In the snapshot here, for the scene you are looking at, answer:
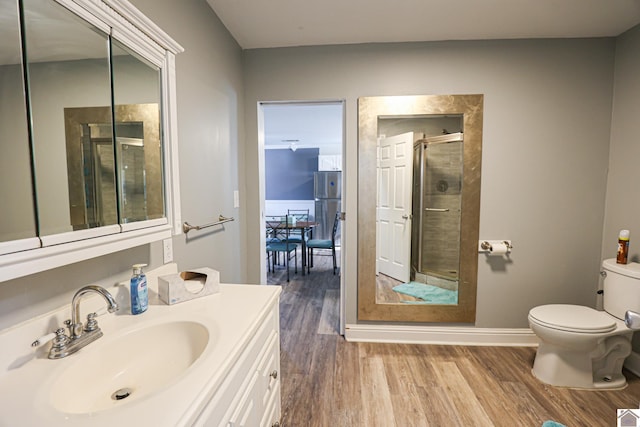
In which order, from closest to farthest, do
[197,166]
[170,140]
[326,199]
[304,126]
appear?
[170,140] → [197,166] → [304,126] → [326,199]

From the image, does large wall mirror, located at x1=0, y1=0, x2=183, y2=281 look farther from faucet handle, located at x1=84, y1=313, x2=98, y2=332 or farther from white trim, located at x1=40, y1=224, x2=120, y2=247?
faucet handle, located at x1=84, y1=313, x2=98, y2=332

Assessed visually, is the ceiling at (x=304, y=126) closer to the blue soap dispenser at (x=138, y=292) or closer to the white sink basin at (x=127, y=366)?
the blue soap dispenser at (x=138, y=292)

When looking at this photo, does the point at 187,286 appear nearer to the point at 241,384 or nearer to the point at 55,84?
the point at 241,384

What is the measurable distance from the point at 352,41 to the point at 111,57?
1.75m

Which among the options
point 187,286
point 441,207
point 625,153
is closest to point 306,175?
point 441,207

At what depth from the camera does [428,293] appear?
240cm

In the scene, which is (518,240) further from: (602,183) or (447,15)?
(447,15)

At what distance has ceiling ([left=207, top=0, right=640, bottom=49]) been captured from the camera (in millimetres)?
1770

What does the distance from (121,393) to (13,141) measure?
727 millimetres

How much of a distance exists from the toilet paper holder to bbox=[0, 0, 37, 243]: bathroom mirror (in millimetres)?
2525

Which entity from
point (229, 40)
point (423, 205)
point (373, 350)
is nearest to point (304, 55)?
point (229, 40)

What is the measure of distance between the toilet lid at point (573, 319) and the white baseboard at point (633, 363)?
16.4 inches

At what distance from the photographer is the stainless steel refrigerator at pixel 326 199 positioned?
6227 millimetres

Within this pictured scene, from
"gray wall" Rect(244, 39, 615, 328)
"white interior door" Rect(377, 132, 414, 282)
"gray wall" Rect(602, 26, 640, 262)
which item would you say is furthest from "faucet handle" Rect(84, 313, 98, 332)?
"gray wall" Rect(602, 26, 640, 262)
